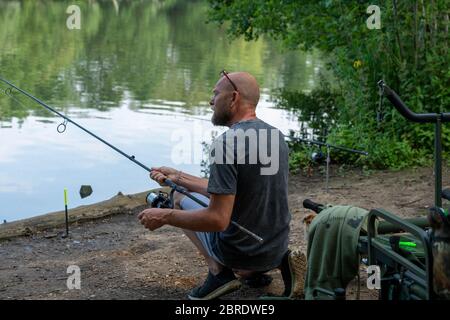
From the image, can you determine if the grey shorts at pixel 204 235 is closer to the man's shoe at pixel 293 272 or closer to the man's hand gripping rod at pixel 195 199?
the man's hand gripping rod at pixel 195 199

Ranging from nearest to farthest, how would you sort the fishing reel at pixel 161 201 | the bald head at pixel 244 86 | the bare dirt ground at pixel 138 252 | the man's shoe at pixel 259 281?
the bald head at pixel 244 86, the fishing reel at pixel 161 201, the man's shoe at pixel 259 281, the bare dirt ground at pixel 138 252

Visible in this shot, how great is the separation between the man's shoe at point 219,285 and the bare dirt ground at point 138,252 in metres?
0.21

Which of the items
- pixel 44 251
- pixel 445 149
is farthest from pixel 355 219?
pixel 445 149

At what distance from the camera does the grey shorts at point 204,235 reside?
161 inches

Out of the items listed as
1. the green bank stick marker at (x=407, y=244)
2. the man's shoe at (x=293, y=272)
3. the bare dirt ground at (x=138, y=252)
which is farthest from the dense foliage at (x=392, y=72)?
the green bank stick marker at (x=407, y=244)

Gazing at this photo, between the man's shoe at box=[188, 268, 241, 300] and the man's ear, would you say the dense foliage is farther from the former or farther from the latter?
the man's ear

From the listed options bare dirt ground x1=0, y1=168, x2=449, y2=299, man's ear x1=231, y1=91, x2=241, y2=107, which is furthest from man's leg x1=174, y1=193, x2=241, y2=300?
man's ear x1=231, y1=91, x2=241, y2=107

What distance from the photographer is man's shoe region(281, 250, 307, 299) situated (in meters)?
4.09

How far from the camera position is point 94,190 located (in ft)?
32.6

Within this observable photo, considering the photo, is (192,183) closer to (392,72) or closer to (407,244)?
(407,244)

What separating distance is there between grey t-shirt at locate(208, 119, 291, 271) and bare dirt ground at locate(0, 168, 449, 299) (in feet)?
1.31

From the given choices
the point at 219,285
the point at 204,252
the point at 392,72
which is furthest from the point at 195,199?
the point at 392,72

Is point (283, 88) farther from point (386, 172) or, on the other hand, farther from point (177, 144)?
point (386, 172)

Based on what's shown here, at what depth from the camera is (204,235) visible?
4188mm
